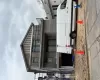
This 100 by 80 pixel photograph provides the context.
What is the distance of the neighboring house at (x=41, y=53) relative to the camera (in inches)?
1043

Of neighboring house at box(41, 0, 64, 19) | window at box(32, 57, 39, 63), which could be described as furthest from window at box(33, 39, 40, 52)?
neighboring house at box(41, 0, 64, 19)

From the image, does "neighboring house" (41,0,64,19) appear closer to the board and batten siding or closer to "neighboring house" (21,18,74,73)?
"neighboring house" (21,18,74,73)

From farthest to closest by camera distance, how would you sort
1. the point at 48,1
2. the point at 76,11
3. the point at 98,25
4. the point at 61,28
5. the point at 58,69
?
1. the point at 48,1
2. the point at 58,69
3. the point at 61,28
4. the point at 76,11
5. the point at 98,25

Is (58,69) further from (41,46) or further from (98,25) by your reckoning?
(98,25)

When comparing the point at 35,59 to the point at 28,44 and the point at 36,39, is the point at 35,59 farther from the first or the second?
the point at 36,39

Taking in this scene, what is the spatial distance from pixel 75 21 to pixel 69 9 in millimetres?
1048

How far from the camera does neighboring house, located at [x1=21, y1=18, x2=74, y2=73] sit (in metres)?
26.5

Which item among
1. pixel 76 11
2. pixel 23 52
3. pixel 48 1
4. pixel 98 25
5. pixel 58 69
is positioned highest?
pixel 48 1

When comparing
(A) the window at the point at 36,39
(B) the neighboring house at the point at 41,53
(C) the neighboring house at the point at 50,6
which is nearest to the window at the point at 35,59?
(B) the neighboring house at the point at 41,53

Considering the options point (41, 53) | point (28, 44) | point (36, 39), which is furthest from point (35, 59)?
point (36, 39)

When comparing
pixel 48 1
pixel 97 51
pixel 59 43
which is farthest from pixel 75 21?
pixel 48 1

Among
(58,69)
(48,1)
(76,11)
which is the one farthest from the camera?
(48,1)

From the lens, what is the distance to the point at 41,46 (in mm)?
26922

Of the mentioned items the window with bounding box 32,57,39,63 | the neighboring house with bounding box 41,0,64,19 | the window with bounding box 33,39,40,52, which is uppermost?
the neighboring house with bounding box 41,0,64,19
